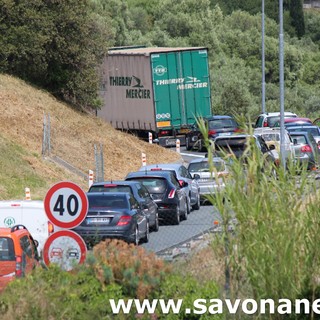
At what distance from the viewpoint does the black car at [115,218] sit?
22.1m

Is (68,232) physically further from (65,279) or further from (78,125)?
(78,125)

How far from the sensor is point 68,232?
44.2 ft

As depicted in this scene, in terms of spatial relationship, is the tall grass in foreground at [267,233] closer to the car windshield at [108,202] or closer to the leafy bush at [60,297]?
the leafy bush at [60,297]

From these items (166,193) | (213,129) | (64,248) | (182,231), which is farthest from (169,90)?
(64,248)

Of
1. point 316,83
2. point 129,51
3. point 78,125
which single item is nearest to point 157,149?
point 78,125

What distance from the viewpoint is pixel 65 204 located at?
1386cm

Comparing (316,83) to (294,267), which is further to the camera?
(316,83)

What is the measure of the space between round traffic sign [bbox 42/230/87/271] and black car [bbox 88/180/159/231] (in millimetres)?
10536

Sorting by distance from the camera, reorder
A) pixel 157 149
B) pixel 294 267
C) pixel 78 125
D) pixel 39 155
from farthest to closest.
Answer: pixel 157 149, pixel 78 125, pixel 39 155, pixel 294 267

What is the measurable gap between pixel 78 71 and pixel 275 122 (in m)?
10.0

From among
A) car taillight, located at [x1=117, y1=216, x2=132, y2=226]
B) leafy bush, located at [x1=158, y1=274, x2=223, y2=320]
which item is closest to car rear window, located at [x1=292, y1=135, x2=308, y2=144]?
car taillight, located at [x1=117, y1=216, x2=132, y2=226]

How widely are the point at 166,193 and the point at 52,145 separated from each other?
1158cm

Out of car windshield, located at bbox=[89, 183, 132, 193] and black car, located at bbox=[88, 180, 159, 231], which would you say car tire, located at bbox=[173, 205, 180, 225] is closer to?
black car, located at bbox=[88, 180, 159, 231]

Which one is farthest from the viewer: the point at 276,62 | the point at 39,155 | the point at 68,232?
the point at 276,62
